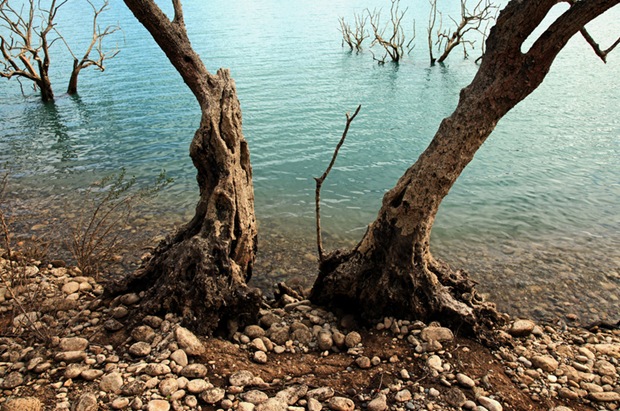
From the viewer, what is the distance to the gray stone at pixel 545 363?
4660 mm

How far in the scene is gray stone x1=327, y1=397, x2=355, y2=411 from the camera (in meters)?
3.80

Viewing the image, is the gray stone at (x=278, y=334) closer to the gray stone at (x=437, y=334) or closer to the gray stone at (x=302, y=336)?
the gray stone at (x=302, y=336)

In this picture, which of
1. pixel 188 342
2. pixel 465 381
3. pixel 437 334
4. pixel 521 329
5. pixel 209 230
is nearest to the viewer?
pixel 465 381

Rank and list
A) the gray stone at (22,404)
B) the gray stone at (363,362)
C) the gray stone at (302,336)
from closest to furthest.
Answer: the gray stone at (22,404), the gray stone at (363,362), the gray stone at (302,336)

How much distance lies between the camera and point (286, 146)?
1416cm

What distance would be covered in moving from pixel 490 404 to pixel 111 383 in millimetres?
3125

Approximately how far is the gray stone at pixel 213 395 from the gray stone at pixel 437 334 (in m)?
2.11

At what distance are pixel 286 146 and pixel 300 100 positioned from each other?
5.61m

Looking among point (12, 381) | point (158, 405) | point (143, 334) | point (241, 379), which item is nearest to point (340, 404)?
point (241, 379)

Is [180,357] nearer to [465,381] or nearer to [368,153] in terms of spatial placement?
[465,381]

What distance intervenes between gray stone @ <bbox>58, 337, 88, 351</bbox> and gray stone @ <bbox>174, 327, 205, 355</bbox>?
83 cm

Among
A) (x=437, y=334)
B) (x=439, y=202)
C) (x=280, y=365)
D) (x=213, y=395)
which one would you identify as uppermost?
(x=439, y=202)

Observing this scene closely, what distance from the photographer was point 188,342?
Answer: 4395 millimetres

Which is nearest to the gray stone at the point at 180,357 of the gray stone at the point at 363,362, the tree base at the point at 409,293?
the gray stone at the point at 363,362
